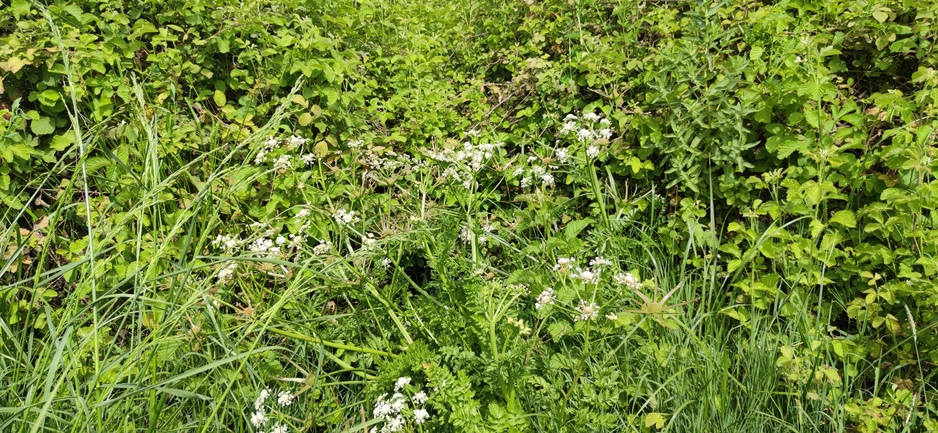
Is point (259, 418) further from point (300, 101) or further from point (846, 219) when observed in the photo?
point (846, 219)

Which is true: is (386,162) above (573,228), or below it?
above

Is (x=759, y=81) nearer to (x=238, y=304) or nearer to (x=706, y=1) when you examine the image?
(x=706, y=1)

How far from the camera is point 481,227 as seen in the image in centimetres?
270

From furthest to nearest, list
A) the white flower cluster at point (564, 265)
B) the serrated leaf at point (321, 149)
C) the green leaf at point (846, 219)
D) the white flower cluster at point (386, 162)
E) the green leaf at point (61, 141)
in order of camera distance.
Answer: the serrated leaf at point (321, 149)
the white flower cluster at point (386, 162)
the green leaf at point (61, 141)
the green leaf at point (846, 219)
the white flower cluster at point (564, 265)

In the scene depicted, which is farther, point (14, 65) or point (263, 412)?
point (14, 65)

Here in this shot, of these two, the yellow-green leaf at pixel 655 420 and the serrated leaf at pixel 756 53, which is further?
the serrated leaf at pixel 756 53

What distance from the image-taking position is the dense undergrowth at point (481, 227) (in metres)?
2.00

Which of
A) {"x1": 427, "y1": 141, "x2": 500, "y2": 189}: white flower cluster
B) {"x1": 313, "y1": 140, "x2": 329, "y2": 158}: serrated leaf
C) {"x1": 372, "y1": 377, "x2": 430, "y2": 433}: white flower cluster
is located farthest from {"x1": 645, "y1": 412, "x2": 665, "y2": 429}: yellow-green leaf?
{"x1": 313, "y1": 140, "x2": 329, "y2": 158}: serrated leaf

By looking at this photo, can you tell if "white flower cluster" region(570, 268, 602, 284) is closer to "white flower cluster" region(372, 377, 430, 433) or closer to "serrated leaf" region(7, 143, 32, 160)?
"white flower cluster" region(372, 377, 430, 433)

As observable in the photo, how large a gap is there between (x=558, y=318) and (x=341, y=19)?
2047 millimetres

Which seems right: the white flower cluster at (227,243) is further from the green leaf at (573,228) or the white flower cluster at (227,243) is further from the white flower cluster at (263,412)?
the green leaf at (573,228)

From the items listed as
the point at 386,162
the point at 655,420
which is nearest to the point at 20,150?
the point at 386,162

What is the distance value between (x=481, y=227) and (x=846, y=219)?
1.34 meters

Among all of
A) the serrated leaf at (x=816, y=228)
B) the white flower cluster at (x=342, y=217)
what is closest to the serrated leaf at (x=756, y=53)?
the serrated leaf at (x=816, y=228)
